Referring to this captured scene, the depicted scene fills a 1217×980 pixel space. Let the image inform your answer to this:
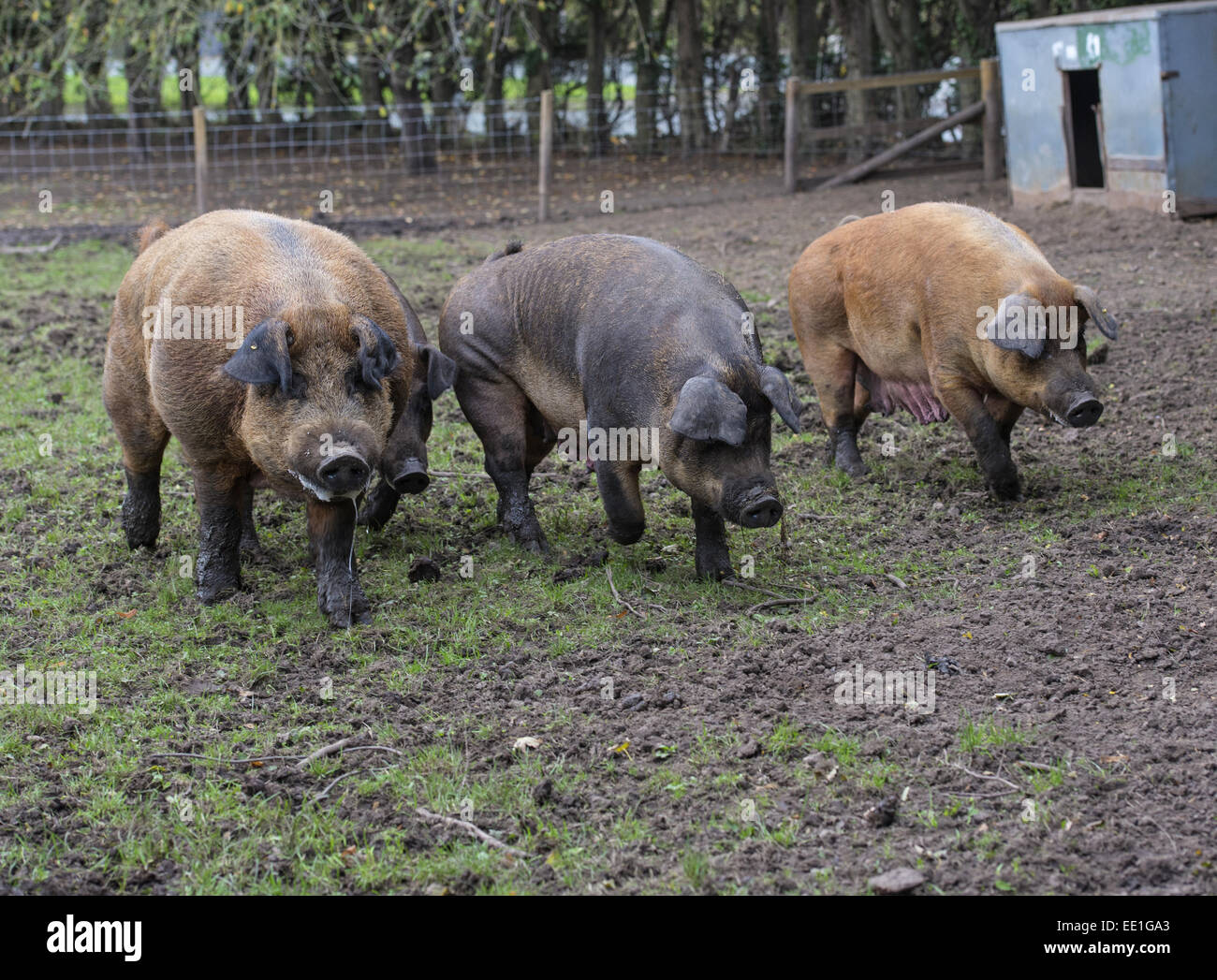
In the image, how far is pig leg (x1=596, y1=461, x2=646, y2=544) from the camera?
18.3 ft

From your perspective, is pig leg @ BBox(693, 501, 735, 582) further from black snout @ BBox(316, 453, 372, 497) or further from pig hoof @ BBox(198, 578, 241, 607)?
pig hoof @ BBox(198, 578, 241, 607)

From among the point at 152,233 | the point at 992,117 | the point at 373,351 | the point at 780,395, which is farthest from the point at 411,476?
the point at 992,117

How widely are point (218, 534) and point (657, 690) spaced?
2.08m

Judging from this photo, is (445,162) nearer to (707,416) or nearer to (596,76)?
(596,76)

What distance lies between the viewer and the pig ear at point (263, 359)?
471 cm

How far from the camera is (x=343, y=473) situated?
4762 millimetres

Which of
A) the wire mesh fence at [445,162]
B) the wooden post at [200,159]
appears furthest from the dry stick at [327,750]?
the wire mesh fence at [445,162]

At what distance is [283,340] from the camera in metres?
4.76

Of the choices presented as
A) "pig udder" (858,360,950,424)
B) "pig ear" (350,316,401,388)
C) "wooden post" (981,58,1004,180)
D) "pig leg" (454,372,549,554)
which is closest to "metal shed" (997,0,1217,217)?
"wooden post" (981,58,1004,180)

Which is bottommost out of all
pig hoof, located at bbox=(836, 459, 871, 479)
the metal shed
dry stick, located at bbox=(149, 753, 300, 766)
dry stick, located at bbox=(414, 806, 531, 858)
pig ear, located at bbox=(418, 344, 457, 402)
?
dry stick, located at bbox=(414, 806, 531, 858)

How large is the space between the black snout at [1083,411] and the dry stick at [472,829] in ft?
11.9

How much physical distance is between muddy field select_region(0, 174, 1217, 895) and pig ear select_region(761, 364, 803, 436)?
76 centimetres

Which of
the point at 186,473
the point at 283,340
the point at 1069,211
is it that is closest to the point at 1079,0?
the point at 1069,211

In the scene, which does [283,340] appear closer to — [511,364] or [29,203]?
[511,364]
